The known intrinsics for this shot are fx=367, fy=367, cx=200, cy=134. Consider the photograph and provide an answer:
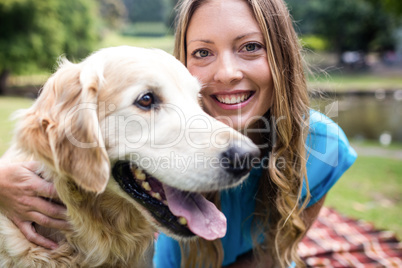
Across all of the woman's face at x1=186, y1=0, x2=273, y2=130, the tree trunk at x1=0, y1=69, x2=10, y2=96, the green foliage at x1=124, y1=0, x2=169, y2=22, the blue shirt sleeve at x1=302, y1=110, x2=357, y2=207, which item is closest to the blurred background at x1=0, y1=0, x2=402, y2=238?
the tree trunk at x1=0, y1=69, x2=10, y2=96

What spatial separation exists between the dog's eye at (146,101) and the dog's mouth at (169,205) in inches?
12.9

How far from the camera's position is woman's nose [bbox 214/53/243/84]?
8.13ft

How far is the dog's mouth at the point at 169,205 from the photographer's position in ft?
6.68

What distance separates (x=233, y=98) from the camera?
2.65 meters

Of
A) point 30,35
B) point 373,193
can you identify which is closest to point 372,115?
point 373,193

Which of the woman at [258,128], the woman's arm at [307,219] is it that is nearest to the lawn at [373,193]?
the woman's arm at [307,219]

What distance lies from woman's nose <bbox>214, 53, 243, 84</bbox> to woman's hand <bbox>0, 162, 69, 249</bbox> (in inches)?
50.3

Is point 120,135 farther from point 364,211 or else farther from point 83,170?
point 364,211

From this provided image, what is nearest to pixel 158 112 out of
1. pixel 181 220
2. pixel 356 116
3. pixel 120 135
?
pixel 120 135

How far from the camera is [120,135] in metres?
1.99

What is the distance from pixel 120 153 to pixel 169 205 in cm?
40

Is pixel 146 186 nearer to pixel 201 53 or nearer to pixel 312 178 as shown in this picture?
pixel 201 53

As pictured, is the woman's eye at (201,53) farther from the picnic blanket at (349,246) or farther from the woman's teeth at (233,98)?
the picnic blanket at (349,246)

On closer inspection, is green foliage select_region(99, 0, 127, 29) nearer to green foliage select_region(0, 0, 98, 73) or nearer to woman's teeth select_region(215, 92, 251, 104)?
green foliage select_region(0, 0, 98, 73)
